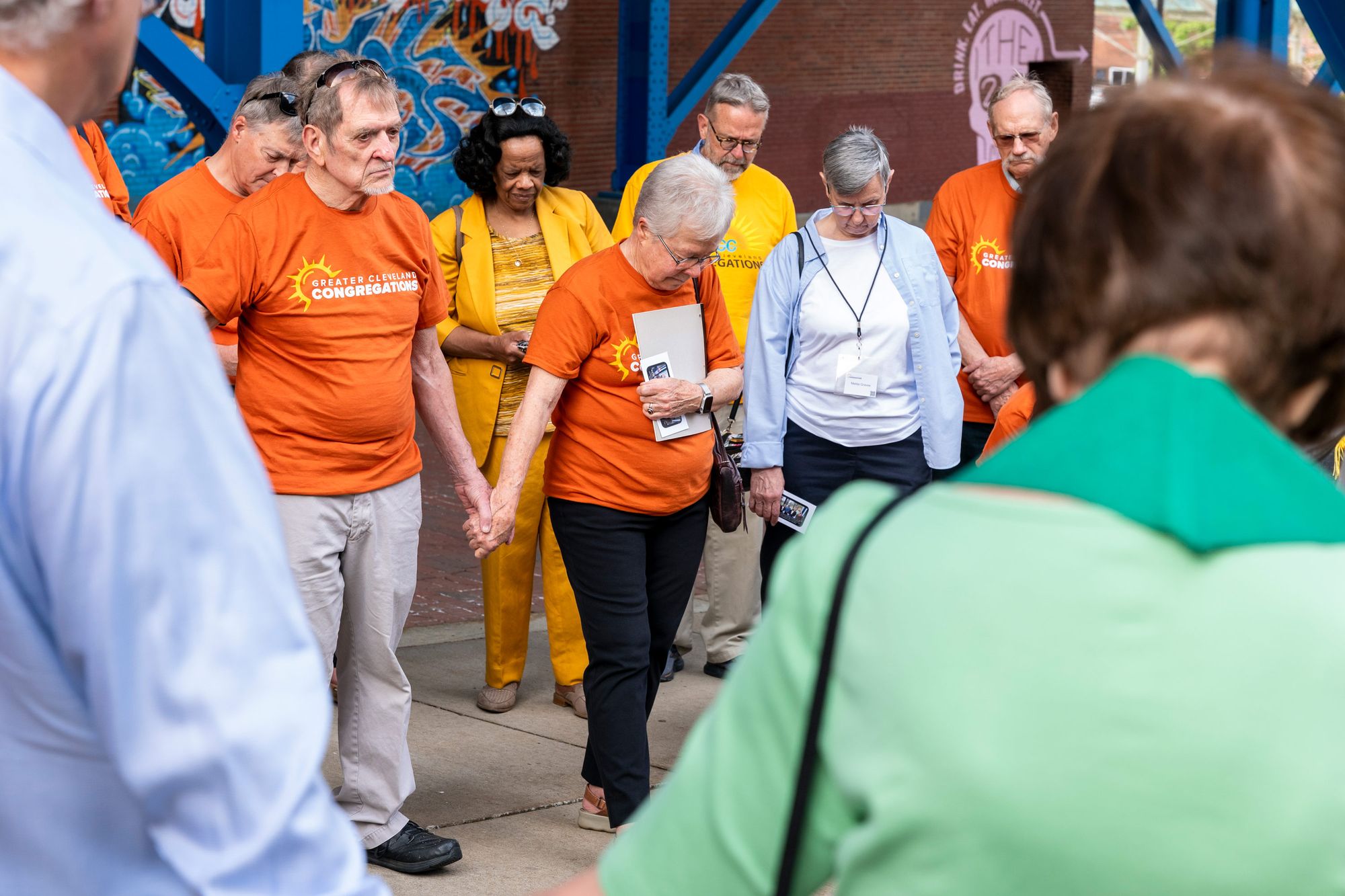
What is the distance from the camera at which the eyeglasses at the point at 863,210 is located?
503 cm

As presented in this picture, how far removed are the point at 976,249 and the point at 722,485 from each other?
1883 mm

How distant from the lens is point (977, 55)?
17.5 meters

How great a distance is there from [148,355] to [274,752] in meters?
0.31

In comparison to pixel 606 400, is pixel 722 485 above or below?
below

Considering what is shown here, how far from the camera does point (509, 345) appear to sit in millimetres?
5035

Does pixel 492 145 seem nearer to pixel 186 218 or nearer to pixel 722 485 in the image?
pixel 186 218

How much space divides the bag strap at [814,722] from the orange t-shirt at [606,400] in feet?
9.96

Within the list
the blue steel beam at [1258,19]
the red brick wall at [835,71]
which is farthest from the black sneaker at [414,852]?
the red brick wall at [835,71]

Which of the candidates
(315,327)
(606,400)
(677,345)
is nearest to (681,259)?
(677,345)

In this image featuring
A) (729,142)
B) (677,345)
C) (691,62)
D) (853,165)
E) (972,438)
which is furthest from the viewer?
(691,62)

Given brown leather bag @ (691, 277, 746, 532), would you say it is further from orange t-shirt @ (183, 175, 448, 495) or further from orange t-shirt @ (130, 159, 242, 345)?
orange t-shirt @ (130, 159, 242, 345)

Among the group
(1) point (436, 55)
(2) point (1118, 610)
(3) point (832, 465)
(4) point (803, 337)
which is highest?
(2) point (1118, 610)

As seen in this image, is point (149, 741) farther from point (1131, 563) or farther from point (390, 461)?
point (390, 461)

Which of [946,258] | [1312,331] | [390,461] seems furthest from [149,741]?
[946,258]
